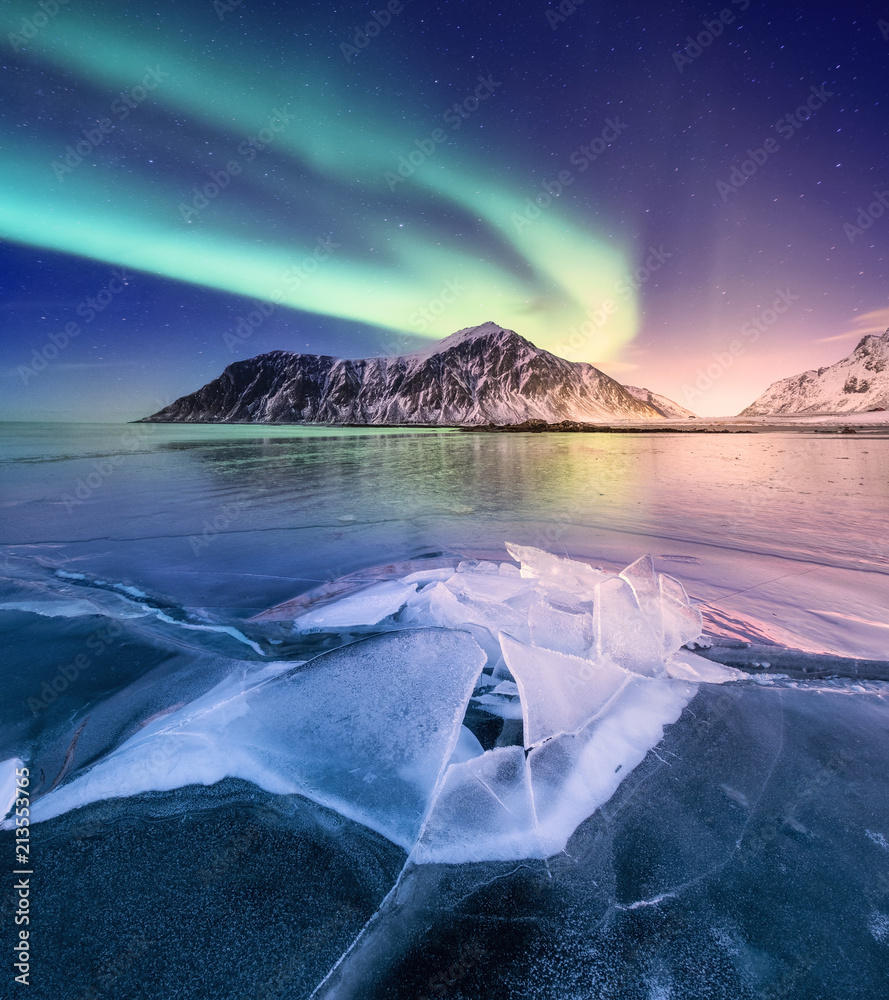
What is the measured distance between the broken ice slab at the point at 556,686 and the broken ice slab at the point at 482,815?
250mm

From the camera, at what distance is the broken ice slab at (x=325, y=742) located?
2148 millimetres

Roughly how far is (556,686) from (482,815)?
0.96 m

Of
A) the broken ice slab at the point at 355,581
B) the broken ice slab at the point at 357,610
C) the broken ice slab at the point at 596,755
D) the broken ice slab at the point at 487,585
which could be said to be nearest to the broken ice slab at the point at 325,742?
the broken ice slab at the point at 596,755

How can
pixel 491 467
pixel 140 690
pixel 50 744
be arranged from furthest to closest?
pixel 491 467 < pixel 140 690 < pixel 50 744

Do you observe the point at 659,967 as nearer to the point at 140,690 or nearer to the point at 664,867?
the point at 664,867

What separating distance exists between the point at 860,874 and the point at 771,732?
37.5 inches

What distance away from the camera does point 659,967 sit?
1.44 meters

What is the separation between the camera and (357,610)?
14.4 ft

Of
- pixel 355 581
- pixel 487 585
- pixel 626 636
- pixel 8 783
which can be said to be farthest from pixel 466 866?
pixel 355 581

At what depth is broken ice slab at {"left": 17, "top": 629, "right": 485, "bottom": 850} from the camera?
2148 mm

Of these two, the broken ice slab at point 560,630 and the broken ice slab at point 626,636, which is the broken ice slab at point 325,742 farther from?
the broken ice slab at point 626,636

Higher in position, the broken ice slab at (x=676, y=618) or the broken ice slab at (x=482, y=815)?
the broken ice slab at (x=676, y=618)

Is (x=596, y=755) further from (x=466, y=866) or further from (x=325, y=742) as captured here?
(x=325, y=742)

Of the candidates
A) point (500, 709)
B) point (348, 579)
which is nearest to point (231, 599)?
point (348, 579)
